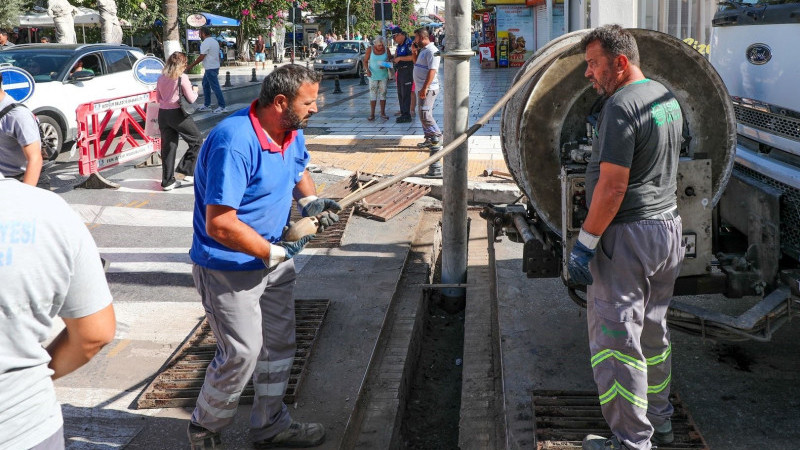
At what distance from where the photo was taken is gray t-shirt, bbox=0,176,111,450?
82.9 inches

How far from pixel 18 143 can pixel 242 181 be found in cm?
284

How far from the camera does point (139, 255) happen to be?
779cm

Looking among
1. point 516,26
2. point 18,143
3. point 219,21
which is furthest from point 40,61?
point 516,26

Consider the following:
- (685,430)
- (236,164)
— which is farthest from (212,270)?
(685,430)

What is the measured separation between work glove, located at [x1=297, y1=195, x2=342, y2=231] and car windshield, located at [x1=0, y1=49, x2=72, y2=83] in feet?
34.5

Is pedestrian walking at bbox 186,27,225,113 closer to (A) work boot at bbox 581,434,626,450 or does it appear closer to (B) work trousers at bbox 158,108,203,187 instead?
(B) work trousers at bbox 158,108,203,187

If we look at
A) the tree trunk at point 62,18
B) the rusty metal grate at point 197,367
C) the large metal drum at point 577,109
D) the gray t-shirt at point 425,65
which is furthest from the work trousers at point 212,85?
the large metal drum at point 577,109

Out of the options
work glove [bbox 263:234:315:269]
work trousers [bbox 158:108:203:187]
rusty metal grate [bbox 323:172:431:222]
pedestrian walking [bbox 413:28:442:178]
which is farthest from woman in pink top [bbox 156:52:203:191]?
work glove [bbox 263:234:315:269]

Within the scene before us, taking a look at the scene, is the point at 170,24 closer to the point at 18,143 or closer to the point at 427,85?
the point at 427,85

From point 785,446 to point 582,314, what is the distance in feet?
6.19

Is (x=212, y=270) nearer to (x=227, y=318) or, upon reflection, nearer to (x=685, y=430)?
(x=227, y=318)

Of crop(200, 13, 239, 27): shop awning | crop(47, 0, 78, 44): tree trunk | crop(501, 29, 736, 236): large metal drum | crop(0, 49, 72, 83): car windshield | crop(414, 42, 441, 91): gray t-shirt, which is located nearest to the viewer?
crop(501, 29, 736, 236): large metal drum

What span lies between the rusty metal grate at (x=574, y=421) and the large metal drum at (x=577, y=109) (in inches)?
39.1

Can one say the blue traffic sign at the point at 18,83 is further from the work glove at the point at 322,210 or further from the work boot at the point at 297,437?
the work boot at the point at 297,437
